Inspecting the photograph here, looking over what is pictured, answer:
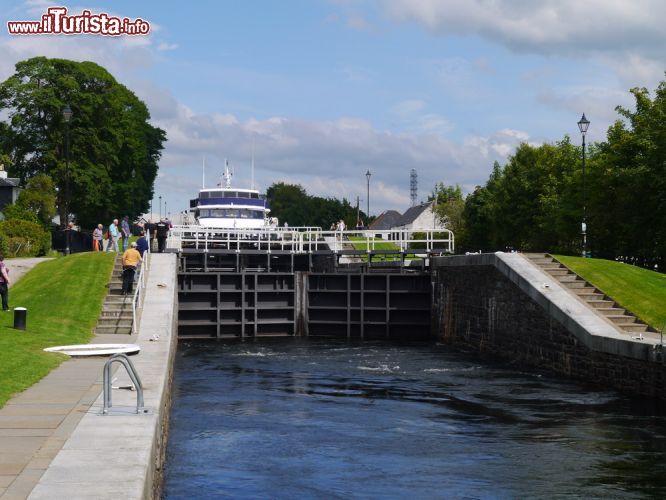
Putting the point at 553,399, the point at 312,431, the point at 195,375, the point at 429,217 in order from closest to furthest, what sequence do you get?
the point at 312,431
the point at 553,399
the point at 195,375
the point at 429,217

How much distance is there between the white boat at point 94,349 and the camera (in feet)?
61.0

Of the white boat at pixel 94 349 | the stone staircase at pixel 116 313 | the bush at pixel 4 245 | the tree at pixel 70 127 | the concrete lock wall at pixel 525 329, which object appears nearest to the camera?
the white boat at pixel 94 349

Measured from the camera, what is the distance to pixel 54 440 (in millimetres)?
10547

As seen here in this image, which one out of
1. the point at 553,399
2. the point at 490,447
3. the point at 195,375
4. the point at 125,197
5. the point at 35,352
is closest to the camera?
the point at 490,447

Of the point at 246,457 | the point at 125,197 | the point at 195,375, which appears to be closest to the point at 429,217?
the point at 125,197

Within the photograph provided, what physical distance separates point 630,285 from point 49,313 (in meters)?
16.3

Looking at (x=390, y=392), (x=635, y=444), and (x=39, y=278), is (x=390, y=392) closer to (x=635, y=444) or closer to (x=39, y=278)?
(x=635, y=444)

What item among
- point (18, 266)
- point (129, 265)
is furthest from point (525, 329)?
point (18, 266)

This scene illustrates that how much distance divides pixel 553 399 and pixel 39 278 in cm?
1975

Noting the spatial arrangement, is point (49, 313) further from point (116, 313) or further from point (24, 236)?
point (24, 236)

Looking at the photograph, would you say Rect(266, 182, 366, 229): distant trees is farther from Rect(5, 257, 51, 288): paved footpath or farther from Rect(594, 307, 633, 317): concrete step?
Rect(594, 307, 633, 317): concrete step

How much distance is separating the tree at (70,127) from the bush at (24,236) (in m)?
14.7

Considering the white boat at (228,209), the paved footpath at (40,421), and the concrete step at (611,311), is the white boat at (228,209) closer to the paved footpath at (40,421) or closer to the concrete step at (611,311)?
the concrete step at (611,311)

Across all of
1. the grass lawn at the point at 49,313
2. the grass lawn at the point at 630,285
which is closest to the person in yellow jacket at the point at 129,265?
the grass lawn at the point at 49,313
